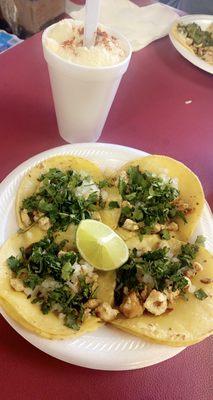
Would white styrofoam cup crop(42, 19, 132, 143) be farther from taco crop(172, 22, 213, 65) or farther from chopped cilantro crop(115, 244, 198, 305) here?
taco crop(172, 22, 213, 65)

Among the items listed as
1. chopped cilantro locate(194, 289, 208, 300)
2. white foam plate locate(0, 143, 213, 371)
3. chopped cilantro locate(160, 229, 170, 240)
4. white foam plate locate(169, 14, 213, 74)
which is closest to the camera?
white foam plate locate(0, 143, 213, 371)

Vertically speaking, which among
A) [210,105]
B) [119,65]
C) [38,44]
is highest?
[119,65]

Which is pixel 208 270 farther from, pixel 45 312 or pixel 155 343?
pixel 45 312

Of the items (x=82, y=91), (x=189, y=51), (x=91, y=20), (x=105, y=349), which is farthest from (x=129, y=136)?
(x=105, y=349)

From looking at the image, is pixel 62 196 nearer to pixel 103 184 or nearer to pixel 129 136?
pixel 103 184

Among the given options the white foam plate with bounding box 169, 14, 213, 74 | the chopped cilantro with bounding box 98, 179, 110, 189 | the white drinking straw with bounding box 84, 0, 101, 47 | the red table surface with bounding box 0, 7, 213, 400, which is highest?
the white drinking straw with bounding box 84, 0, 101, 47

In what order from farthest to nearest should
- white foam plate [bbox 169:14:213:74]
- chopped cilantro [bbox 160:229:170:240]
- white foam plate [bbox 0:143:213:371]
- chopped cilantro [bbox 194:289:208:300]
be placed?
1. white foam plate [bbox 169:14:213:74]
2. chopped cilantro [bbox 160:229:170:240]
3. chopped cilantro [bbox 194:289:208:300]
4. white foam plate [bbox 0:143:213:371]

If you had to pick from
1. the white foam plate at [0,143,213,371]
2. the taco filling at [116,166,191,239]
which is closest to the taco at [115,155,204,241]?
the taco filling at [116,166,191,239]

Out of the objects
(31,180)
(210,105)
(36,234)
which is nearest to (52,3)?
(210,105)
